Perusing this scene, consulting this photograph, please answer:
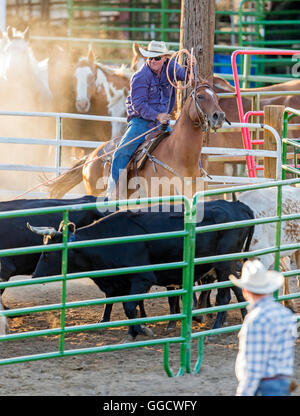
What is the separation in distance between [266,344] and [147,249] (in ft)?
9.99

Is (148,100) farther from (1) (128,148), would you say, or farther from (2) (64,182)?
(2) (64,182)

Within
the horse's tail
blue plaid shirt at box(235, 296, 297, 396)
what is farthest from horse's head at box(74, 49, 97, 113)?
blue plaid shirt at box(235, 296, 297, 396)

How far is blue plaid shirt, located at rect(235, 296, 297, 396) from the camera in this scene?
13.3 feet

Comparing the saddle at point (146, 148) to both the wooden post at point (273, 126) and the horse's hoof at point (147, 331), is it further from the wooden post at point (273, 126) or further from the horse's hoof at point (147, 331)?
the horse's hoof at point (147, 331)

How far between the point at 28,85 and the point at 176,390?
1013 centimetres

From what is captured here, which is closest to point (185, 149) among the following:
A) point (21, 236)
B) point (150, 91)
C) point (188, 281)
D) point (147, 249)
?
point (150, 91)

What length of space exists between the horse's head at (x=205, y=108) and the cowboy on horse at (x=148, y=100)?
0.87ft

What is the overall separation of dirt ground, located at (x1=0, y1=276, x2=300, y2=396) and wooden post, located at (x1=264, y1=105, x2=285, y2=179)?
7.52 feet

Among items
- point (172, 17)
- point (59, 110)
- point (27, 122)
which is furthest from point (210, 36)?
point (172, 17)

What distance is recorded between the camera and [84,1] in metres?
18.7

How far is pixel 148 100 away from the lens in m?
8.52

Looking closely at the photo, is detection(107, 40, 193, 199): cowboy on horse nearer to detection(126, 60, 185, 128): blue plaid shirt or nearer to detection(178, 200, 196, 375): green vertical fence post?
detection(126, 60, 185, 128): blue plaid shirt

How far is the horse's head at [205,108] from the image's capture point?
7980mm

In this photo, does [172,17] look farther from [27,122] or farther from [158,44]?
[158,44]
